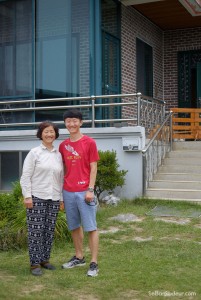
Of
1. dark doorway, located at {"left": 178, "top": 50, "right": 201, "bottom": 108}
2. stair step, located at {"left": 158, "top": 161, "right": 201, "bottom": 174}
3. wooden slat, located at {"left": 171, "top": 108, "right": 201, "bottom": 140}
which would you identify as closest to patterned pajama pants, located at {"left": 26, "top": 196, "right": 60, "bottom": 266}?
stair step, located at {"left": 158, "top": 161, "right": 201, "bottom": 174}

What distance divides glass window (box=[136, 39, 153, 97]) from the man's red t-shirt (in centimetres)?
844

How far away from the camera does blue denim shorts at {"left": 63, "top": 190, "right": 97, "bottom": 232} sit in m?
5.15

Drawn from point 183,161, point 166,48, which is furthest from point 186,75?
point 183,161

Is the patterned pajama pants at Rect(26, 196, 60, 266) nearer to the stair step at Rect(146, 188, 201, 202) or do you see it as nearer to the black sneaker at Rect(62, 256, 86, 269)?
the black sneaker at Rect(62, 256, 86, 269)

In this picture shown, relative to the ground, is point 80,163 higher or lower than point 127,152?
higher

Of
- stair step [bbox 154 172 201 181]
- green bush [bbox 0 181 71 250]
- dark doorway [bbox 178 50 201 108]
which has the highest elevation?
dark doorway [bbox 178 50 201 108]

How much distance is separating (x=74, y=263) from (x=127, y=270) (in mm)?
599

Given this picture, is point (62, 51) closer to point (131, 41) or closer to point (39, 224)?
point (131, 41)

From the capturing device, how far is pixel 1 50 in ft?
39.0

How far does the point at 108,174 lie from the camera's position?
926cm

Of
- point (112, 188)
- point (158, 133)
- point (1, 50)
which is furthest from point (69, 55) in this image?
point (112, 188)

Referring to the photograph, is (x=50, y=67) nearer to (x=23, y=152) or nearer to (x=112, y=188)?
(x=23, y=152)

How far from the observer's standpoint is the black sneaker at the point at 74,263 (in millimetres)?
5402

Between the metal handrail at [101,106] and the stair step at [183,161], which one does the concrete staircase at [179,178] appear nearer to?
the stair step at [183,161]
